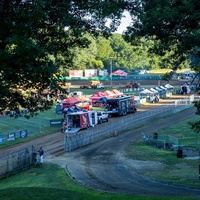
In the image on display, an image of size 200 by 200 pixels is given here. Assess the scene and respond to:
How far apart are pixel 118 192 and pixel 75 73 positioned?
10293cm

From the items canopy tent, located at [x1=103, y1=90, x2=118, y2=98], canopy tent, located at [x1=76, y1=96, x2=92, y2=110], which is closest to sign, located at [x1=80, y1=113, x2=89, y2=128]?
canopy tent, located at [x1=76, y1=96, x2=92, y2=110]

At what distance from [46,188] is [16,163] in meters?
9.42

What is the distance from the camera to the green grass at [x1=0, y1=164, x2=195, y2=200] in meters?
13.8

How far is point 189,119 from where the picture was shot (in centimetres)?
4384

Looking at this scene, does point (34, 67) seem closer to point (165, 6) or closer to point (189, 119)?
point (165, 6)

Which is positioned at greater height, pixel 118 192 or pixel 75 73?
pixel 75 73

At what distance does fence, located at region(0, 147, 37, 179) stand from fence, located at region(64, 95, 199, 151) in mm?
4661

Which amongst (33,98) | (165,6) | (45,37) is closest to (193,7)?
(165,6)

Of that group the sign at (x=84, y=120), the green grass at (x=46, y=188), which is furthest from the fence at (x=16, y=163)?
the sign at (x=84, y=120)

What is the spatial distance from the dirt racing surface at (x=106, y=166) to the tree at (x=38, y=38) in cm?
721

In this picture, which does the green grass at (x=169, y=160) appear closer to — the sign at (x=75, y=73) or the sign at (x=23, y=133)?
the sign at (x=23, y=133)

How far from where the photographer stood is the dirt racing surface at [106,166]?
18.5m

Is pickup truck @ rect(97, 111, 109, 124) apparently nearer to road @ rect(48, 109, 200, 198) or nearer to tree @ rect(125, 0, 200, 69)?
road @ rect(48, 109, 200, 198)

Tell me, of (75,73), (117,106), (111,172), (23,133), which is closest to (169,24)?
(111,172)
